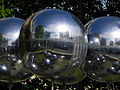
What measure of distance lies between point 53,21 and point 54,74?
2.34 feet

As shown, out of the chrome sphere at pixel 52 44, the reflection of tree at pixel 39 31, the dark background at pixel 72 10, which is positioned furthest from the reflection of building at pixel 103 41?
the dark background at pixel 72 10

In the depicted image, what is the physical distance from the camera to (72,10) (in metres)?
7.81

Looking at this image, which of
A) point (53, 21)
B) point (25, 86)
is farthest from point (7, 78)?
point (25, 86)

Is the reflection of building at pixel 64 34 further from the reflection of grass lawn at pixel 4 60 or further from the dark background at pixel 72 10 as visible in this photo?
the dark background at pixel 72 10

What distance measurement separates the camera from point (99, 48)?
4039 mm

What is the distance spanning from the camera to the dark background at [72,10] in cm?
654

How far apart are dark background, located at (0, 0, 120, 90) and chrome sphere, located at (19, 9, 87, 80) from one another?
2916 mm

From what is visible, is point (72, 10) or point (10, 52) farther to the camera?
point (72, 10)

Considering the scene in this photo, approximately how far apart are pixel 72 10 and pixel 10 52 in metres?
3.94

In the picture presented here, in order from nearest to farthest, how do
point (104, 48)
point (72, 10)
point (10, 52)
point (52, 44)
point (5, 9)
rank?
point (52, 44), point (104, 48), point (10, 52), point (72, 10), point (5, 9)

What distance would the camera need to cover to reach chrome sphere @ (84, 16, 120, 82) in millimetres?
4020

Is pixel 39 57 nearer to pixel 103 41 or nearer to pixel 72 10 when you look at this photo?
pixel 103 41

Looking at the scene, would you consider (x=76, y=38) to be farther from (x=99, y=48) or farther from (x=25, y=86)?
(x=25, y=86)

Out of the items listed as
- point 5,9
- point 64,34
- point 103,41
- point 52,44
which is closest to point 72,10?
point 5,9
